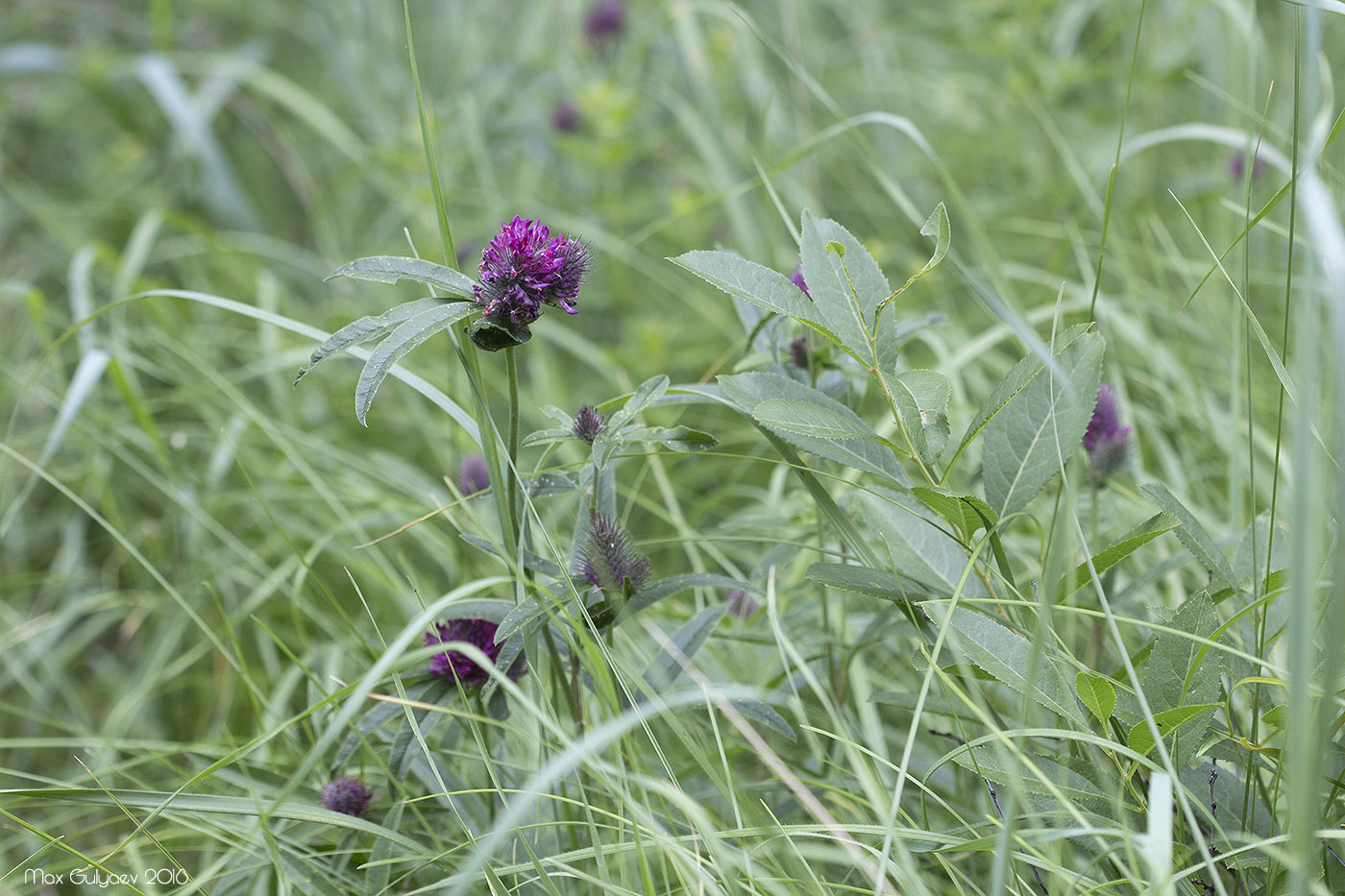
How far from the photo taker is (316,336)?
100 centimetres

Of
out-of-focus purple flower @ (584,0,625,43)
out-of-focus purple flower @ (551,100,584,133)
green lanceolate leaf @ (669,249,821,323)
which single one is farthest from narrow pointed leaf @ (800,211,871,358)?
out-of-focus purple flower @ (584,0,625,43)

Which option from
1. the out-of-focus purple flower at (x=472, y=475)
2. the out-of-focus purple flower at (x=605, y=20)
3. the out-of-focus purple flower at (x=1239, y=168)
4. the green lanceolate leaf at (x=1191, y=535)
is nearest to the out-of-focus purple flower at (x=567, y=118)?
the out-of-focus purple flower at (x=605, y=20)

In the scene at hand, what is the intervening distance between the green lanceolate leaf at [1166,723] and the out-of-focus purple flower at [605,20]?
2.27m

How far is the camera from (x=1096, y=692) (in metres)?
0.75

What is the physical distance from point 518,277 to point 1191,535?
0.65m

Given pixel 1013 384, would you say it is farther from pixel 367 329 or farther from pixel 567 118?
pixel 567 118

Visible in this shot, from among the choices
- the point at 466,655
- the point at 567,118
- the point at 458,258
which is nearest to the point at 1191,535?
the point at 466,655

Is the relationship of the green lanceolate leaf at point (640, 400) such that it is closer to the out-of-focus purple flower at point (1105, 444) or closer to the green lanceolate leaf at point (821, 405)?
the green lanceolate leaf at point (821, 405)

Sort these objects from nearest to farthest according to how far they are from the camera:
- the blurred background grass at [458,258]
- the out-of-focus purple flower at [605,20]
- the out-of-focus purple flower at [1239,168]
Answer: the blurred background grass at [458,258] < the out-of-focus purple flower at [1239,168] < the out-of-focus purple flower at [605,20]

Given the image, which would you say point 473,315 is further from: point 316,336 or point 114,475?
point 114,475

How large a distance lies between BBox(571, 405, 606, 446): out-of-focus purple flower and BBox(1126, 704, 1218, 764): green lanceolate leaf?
1.68 ft

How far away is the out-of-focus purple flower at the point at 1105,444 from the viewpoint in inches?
44.4

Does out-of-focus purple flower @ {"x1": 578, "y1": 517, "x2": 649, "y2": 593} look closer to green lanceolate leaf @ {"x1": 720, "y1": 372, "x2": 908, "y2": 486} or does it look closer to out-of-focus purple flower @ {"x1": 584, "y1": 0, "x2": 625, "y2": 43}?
green lanceolate leaf @ {"x1": 720, "y1": 372, "x2": 908, "y2": 486}

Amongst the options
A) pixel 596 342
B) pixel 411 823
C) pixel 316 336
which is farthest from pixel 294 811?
pixel 596 342
